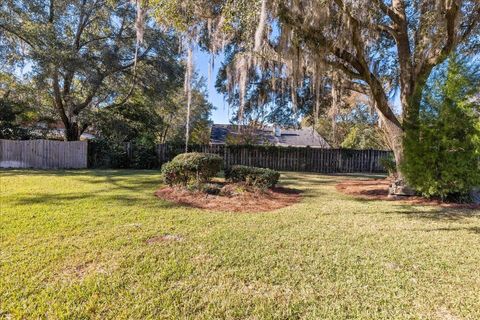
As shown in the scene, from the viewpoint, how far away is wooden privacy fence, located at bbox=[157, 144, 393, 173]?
49.6ft

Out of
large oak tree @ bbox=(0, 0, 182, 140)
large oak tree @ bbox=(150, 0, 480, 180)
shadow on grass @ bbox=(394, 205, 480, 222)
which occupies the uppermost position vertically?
large oak tree @ bbox=(0, 0, 182, 140)

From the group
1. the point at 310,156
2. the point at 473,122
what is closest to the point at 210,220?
the point at 473,122

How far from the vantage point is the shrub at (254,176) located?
708cm

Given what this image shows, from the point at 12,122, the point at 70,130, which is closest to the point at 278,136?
the point at 70,130

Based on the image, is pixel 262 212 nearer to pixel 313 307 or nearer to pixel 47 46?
pixel 313 307

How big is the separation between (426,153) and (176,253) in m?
5.95

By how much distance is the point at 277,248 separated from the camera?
336 cm

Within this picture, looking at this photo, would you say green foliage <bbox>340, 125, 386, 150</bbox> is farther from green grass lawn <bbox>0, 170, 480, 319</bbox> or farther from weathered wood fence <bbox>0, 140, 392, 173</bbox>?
green grass lawn <bbox>0, 170, 480, 319</bbox>

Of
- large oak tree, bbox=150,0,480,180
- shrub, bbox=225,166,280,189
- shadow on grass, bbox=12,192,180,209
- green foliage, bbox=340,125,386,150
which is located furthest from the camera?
green foliage, bbox=340,125,386,150

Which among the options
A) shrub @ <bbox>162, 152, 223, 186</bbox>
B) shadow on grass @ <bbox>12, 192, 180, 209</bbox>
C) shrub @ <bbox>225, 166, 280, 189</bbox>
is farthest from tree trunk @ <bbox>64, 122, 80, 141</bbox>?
shrub @ <bbox>225, 166, 280, 189</bbox>

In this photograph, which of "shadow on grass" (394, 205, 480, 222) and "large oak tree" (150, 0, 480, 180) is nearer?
"shadow on grass" (394, 205, 480, 222)

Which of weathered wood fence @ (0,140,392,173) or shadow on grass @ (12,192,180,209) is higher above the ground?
weathered wood fence @ (0,140,392,173)

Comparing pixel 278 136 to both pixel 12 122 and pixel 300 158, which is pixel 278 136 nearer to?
pixel 300 158

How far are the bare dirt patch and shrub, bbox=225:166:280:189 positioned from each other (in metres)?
0.29
